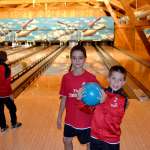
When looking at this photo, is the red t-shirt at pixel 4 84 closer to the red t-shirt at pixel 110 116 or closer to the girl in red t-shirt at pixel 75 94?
the girl in red t-shirt at pixel 75 94

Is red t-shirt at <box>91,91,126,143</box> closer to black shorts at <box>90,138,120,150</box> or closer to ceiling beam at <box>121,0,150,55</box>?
black shorts at <box>90,138,120,150</box>

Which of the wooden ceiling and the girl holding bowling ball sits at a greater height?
the wooden ceiling

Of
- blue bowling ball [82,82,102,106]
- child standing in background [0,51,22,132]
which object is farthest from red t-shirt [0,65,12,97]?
blue bowling ball [82,82,102,106]

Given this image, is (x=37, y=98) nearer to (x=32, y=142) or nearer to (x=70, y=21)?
(x=32, y=142)

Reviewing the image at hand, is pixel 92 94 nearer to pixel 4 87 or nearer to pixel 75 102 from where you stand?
pixel 75 102

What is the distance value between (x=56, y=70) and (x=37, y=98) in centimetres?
328

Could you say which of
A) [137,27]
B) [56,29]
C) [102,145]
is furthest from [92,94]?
[56,29]

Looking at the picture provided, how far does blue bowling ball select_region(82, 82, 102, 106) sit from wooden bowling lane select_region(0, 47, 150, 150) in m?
1.49

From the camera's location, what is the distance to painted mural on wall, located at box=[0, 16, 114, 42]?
15.9m

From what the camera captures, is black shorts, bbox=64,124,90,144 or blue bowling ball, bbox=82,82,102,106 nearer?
blue bowling ball, bbox=82,82,102,106

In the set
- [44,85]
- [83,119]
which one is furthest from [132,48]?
[83,119]

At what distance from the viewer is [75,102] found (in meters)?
2.52

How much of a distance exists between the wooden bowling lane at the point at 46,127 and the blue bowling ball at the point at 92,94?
4.89ft

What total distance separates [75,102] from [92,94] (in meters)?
0.55
